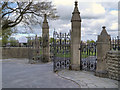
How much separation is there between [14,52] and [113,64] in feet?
48.9

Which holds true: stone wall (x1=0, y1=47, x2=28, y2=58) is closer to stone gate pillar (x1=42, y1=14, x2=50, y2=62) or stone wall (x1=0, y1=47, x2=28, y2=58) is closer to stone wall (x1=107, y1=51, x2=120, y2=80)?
stone gate pillar (x1=42, y1=14, x2=50, y2=62)

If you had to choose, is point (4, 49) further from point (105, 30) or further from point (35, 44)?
point (105, 30)

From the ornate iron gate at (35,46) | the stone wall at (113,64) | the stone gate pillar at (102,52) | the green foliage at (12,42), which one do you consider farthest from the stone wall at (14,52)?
the stone wall at (113,64)

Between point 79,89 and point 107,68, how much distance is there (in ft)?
8.81

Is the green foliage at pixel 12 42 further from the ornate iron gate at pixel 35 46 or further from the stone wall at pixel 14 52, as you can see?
the ornate iron gate at pixel 35 46

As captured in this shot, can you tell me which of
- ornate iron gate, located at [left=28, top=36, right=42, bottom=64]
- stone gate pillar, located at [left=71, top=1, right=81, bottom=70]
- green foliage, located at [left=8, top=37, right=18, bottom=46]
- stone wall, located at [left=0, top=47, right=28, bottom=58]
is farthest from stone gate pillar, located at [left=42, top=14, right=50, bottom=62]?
green foliage, located at [left=8, top=37, right=18, bottom=46]

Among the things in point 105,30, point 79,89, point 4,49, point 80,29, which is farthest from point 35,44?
point 79,89

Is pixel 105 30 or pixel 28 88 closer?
pixel 28 88

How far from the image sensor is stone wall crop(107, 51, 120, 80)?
21.8 feet

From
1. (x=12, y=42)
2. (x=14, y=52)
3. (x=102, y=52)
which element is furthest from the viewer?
(x=12, y=42)

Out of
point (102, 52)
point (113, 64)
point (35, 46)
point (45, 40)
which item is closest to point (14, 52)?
point (35, 46)

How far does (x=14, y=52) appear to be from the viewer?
18.9 metres

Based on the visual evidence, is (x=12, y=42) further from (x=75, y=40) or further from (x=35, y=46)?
(x=75, y=40)

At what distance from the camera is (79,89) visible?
5301mm
